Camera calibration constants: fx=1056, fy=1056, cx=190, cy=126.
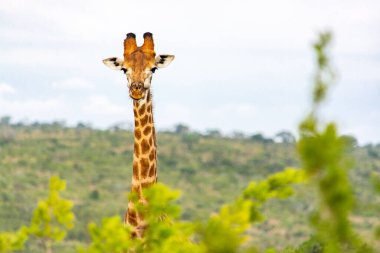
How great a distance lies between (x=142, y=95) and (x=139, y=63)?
43 centimetres

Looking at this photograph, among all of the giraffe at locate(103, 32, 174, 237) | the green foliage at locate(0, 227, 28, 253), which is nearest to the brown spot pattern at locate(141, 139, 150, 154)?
the giraffe at locate(103, 32, 174, 237)

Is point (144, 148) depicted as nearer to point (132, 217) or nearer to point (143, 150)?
point (143, 150)

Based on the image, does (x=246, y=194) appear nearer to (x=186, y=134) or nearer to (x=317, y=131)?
(x=317, y=131)

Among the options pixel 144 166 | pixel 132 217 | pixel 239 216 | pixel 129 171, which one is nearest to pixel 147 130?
pixel 144 166

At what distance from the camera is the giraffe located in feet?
35.2

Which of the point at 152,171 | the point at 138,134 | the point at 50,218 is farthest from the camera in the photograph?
the point at 138,134

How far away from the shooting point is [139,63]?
11.5 meters

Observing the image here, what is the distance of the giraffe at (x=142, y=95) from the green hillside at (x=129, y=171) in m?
43.5

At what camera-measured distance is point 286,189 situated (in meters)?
4.23

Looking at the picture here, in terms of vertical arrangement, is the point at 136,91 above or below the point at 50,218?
above

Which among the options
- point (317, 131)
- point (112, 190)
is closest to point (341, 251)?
point (317, 131)

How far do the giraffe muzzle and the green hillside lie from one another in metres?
43.9

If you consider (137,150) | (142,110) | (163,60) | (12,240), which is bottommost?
(12,240)

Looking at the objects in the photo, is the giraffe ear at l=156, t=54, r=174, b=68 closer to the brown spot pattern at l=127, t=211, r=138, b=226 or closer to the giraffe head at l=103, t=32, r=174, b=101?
the giraffe head at l=103, t=32, r=174, b=101
